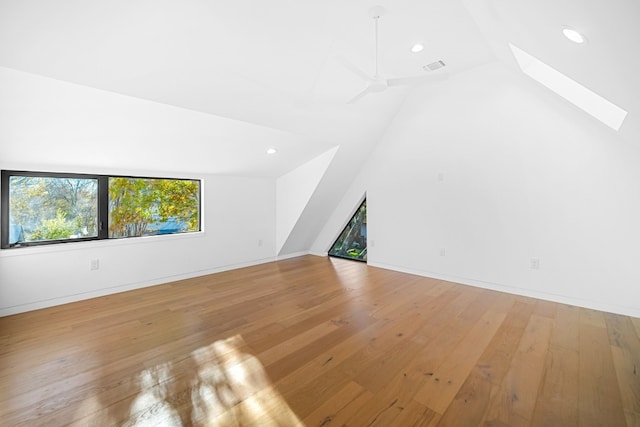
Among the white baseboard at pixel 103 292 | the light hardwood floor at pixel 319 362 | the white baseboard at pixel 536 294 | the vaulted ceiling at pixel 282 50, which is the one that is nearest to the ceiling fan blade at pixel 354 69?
the vaulted ceiling at pixel 282 50

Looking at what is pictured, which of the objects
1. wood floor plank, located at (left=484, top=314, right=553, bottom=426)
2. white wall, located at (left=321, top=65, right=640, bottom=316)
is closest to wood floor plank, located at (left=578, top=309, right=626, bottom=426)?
wood floor plank, located at (left=484, top=314, right=553, bottom=426)

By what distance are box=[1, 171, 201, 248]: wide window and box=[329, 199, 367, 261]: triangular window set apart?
2.85 metres

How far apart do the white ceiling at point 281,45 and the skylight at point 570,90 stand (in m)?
0.19

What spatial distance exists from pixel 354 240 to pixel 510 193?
9.40 ft

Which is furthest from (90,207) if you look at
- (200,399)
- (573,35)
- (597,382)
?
(597,382)

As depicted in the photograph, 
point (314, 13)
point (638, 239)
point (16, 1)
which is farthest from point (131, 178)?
point (638, 239)

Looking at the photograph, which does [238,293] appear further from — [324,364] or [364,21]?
[364,21]

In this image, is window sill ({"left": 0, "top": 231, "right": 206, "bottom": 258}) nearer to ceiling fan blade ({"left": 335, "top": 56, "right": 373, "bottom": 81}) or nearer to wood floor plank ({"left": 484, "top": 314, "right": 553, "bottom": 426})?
ceiling fan blade ({"left": 335, "top": 56, "right": 373, "bottom": 81})

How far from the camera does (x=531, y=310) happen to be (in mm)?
3018

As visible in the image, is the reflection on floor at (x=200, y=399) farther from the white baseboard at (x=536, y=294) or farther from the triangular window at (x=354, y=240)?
the triangular window at (x=354, y=240)

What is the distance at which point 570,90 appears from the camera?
2.96 m

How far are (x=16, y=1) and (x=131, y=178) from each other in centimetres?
262

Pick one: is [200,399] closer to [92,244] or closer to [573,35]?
[92,244]

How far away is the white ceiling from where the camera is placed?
159 centimetres
